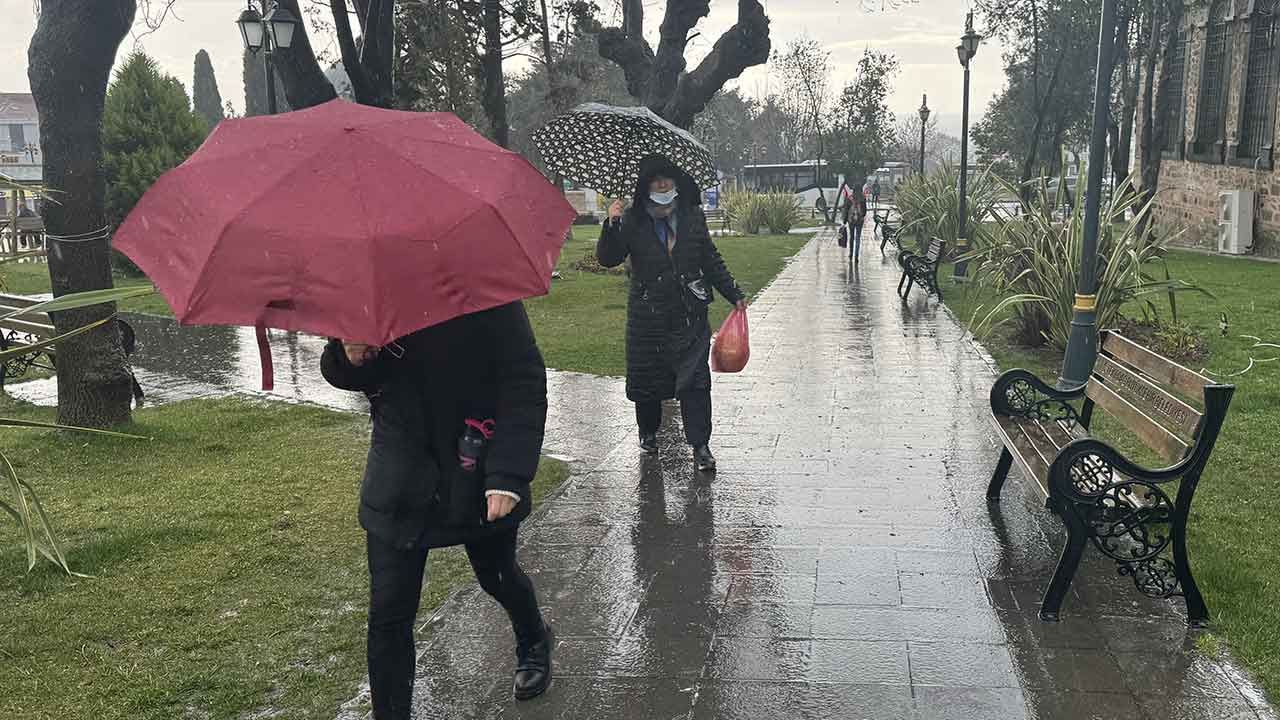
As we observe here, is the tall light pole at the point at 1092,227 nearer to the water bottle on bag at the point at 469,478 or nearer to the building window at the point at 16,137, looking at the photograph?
the water bottle on bag at the point at 469,478

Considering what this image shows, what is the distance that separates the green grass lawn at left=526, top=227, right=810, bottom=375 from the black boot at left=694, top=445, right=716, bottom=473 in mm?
3610

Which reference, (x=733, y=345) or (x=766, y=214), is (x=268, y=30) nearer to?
(x=733, y=345)

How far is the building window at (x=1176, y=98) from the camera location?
87.5 feet

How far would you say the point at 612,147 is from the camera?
5973mm

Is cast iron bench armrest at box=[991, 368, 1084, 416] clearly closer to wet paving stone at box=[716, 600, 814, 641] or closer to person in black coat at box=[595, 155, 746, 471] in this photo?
person in black coat at box=[595, 155, 746, 471]

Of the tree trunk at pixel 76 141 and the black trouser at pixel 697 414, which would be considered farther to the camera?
the tree trunk at pixel 76 141

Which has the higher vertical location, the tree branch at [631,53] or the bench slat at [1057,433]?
the tree branch at [631,53]

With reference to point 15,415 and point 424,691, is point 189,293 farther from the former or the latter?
point 15,415

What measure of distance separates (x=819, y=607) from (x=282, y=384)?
274 inches

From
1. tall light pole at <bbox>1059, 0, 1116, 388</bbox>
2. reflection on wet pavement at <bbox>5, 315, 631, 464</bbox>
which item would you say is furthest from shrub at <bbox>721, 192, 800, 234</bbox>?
tall light pole at <bbox>1059, 0, 1116, 388</bbox>

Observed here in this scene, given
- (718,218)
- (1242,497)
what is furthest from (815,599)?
(718,218)

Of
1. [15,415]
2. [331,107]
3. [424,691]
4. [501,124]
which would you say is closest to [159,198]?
[331,107]

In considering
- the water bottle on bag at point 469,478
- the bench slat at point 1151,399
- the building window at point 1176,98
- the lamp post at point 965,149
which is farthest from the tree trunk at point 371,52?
the building window at point 1176,98

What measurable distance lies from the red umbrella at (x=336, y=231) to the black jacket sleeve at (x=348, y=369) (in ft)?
0.91
